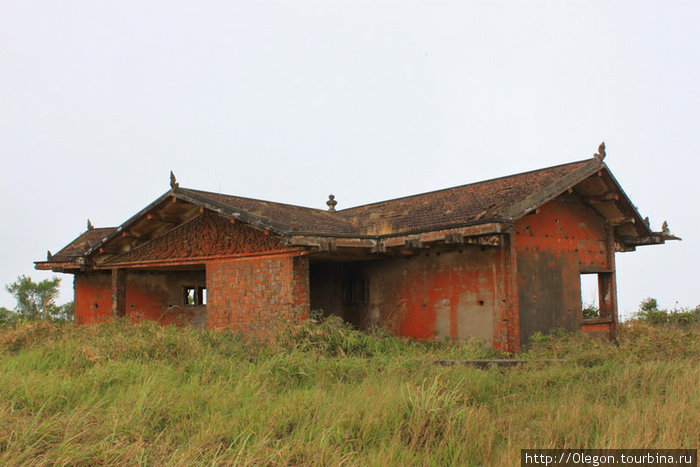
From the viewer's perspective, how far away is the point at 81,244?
58.0ft

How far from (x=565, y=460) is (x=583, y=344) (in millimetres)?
6467

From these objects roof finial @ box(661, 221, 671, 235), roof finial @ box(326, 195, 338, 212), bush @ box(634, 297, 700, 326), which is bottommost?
bush @ box(634, 297, 700, 326)

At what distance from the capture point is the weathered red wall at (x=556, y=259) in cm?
1177

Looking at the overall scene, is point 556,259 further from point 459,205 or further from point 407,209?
point 407,209

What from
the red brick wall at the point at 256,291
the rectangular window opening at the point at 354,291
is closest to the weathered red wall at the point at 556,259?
the rectangular window opening at the point at 354,291

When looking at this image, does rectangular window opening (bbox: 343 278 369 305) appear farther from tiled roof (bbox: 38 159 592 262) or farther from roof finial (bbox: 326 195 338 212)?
roof finial (bbox: 326 195 338 212)

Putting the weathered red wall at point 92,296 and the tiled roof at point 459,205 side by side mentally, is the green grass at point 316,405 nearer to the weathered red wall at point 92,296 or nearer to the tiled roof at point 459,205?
the tiled roof at point 459,205

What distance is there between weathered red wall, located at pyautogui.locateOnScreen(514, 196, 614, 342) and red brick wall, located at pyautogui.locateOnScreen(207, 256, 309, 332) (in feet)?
14.8

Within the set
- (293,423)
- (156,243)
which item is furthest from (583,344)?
(156,243)

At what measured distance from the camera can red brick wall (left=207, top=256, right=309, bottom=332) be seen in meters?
11.9

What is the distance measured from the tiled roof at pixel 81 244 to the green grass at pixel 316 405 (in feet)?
24.8

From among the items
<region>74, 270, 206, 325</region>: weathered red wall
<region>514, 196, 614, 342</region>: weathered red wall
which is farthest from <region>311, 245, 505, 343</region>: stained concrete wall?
<region>74, 270, 206, 325</region>: weathered red wall

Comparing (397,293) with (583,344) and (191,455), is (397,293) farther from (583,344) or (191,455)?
(191,455)

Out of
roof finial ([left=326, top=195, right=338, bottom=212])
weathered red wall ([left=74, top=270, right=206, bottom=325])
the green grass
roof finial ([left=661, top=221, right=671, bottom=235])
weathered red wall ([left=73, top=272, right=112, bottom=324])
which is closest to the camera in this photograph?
the green grass
